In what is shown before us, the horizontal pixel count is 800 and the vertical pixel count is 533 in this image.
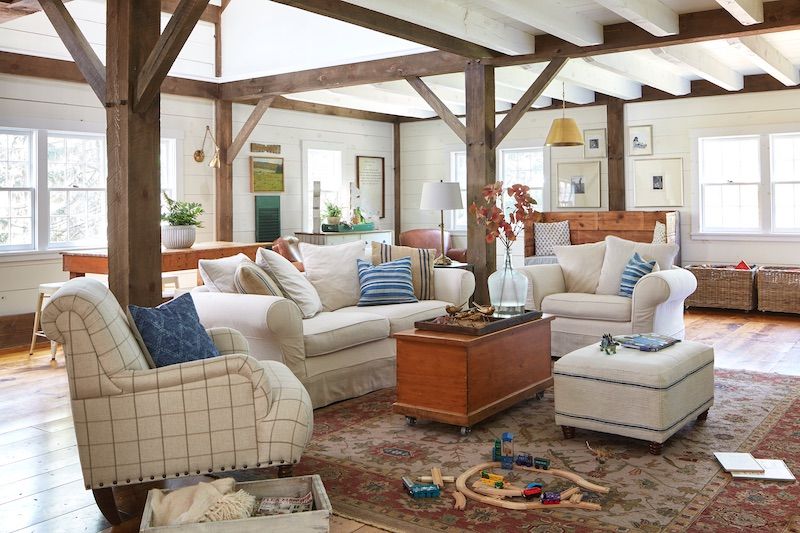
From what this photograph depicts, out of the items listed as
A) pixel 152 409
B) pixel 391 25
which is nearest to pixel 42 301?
pixel 391 25

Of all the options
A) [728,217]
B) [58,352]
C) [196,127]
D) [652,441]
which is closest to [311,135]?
[196,127]

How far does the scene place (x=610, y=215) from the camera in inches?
370

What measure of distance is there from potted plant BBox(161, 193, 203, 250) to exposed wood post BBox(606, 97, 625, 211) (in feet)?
17.0

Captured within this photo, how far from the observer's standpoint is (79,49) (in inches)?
169

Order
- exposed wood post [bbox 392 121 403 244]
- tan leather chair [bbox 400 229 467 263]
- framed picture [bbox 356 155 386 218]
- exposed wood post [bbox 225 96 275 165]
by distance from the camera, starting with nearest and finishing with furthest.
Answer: exposed wood post [bbox 225 96 275 165], tan leather chair [bbox 400 229 467 263], framed picture [bbox 356 155 386 218], exposed wood post [bbox 392 121 403 244]

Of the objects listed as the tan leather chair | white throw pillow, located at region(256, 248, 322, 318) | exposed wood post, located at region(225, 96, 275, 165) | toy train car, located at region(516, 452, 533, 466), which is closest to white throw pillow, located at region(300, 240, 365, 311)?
white throw pillow, located at region(256, 248, 322, 318)

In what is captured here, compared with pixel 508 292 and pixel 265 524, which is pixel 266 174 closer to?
pixel 508 292

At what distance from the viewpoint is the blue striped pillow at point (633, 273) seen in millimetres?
5945

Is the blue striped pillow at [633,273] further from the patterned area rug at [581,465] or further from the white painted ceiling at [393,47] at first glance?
the white painted ceiling at [393,47]

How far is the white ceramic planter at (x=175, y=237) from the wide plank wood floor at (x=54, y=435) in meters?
1.41

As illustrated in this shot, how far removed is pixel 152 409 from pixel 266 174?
6.55 metres

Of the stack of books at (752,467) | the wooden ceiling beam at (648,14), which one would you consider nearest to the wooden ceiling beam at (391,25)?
the wooden ceiling beam at (648,14)

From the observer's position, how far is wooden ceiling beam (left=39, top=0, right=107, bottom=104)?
4.14m

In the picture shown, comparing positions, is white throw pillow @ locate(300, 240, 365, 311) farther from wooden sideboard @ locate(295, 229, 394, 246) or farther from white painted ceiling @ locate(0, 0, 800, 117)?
wooden sideboard @ locate(295, 229, 394, 246)
